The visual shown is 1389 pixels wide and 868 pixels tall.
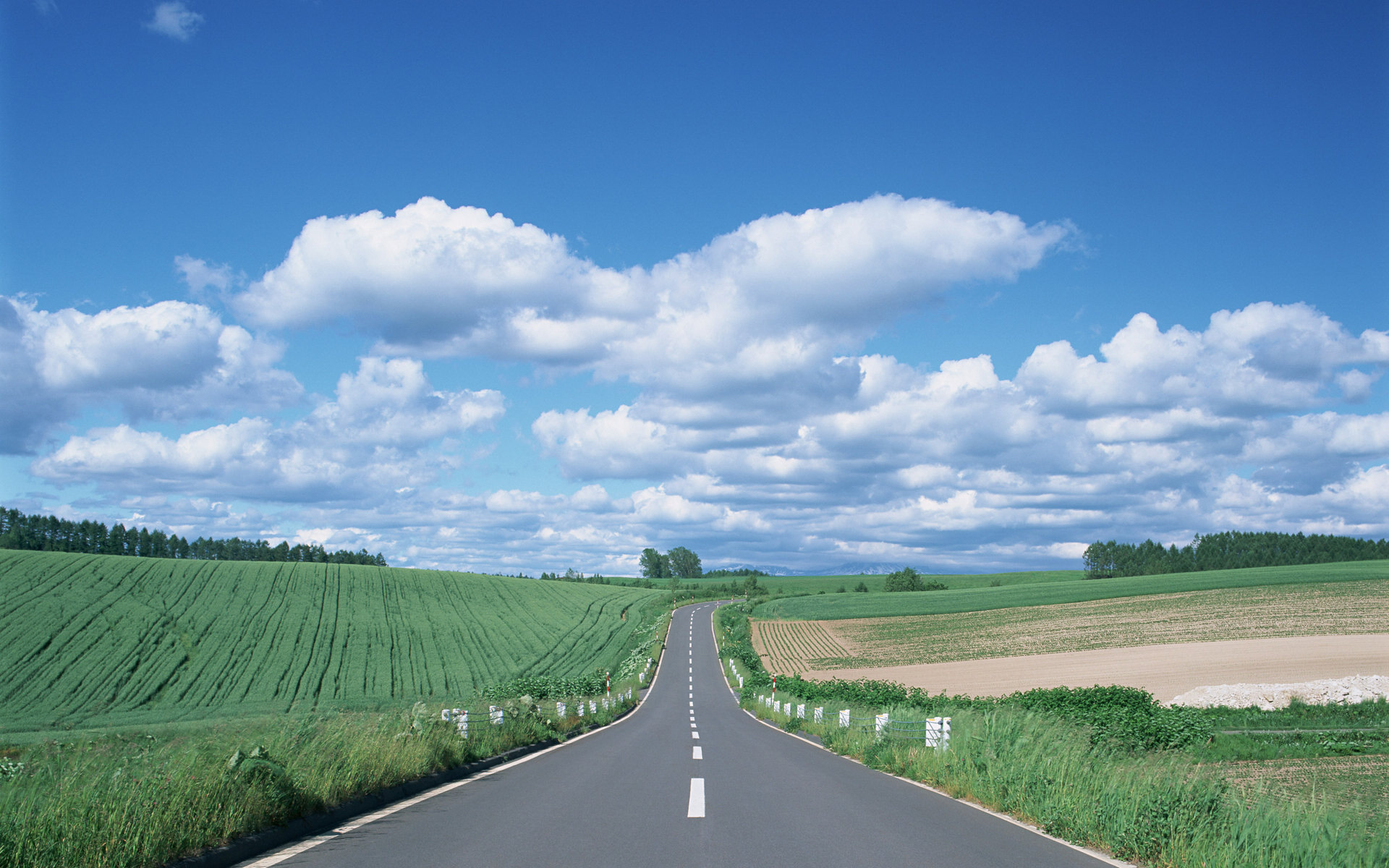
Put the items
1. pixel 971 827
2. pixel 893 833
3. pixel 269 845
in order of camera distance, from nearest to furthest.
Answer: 1. pixel 269 845
2. pixel 893 833
3. pixel 971 827

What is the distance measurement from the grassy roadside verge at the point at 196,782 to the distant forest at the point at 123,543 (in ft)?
376

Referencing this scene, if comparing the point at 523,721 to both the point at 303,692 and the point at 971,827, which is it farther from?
the point at 303,692

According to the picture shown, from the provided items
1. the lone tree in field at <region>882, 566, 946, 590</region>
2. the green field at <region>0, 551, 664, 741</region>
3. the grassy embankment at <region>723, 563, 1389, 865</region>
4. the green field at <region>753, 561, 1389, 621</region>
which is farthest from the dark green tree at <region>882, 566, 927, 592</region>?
the grassy embankment at <region>723, 563, 1389, 865</region>

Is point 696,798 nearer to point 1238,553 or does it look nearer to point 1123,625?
point 1123,625

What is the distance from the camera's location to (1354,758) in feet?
57.6

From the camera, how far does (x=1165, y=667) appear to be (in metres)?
44.2

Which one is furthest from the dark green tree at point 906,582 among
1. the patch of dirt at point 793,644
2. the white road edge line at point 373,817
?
the white road edge line at point 373,817

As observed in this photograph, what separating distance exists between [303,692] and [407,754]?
38510 millimetres

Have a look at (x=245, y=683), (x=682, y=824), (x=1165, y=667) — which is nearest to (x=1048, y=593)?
(x=1165, y=667)

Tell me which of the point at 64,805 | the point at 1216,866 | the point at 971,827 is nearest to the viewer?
the point at 64,805

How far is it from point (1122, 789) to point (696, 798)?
4748 mm

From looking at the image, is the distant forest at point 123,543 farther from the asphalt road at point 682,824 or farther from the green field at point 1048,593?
the asphalt road at point 682,824

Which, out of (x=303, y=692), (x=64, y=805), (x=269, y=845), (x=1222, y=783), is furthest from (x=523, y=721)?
(x=303, y=692)

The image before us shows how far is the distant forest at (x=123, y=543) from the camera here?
121 metres
